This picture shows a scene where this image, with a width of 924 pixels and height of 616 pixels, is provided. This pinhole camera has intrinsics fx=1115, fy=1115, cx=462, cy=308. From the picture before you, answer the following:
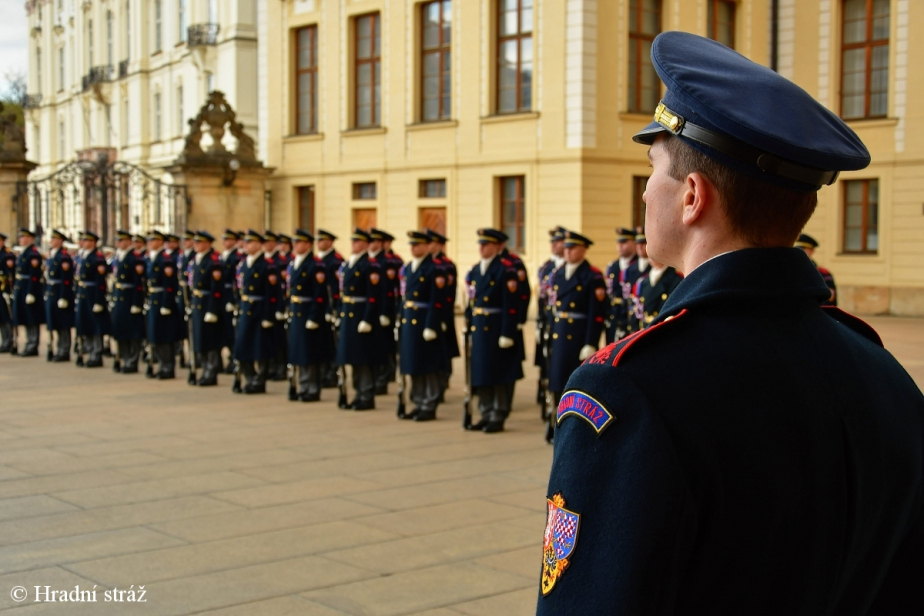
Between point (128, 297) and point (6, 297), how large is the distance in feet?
12.6

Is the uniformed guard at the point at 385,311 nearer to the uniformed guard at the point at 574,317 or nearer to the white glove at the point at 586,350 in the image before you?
the uniformed guard at the point at 574,317

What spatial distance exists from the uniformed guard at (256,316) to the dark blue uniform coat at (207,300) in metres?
0.74

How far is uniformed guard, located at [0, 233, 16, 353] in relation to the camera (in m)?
18.7

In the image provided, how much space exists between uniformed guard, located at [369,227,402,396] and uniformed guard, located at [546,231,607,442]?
284cm

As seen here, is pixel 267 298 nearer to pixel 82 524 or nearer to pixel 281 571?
pixel 82 524

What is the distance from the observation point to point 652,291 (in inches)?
398

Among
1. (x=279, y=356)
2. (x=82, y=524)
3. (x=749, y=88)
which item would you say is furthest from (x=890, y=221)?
(x=749, y=88)

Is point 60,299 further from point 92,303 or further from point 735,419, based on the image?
point 735,419

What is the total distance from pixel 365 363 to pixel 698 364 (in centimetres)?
1105

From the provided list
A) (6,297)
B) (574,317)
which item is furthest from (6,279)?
(574,317)

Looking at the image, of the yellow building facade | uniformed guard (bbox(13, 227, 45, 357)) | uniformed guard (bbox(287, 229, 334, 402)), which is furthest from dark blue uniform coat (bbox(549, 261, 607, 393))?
the yellow building facade

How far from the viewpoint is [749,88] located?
174 cm

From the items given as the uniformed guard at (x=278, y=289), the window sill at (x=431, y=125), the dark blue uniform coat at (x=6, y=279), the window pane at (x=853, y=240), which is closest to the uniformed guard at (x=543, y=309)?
the uniformed guard at (x=278, y=289)

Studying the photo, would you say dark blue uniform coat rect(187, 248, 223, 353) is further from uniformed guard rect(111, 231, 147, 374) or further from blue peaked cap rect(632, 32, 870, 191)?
blue peaked cap rect(632, 32, 870, 191)
